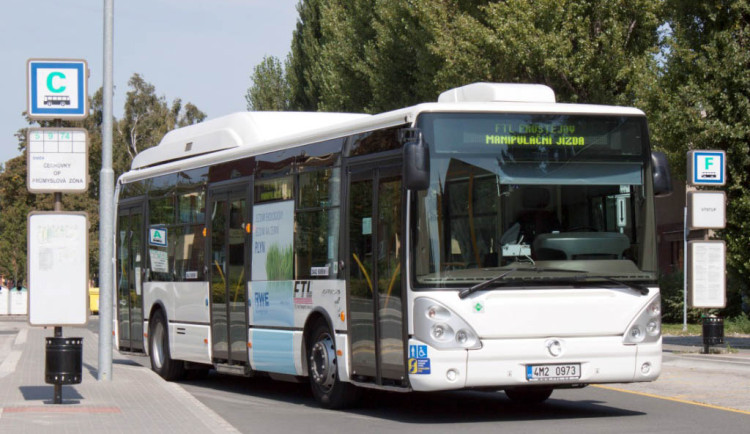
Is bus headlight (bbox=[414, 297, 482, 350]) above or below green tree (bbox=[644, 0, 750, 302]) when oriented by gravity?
below

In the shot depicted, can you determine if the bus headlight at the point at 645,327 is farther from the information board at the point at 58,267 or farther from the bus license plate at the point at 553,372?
the information board at the point at 58,267

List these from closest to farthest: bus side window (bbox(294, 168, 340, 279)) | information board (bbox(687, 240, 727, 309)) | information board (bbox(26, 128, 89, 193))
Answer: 1. bus side window (bbox(294, 168, 340, 279))
2. information board (bbox(26, 128, 89, 193))
3. information board (bbox(687, 240, 727, 309))

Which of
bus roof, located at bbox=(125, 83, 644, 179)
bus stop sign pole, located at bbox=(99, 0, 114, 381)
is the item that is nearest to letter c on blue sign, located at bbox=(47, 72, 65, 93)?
bus stop sign pole, located at bbox=(99, 0, 114, 381)

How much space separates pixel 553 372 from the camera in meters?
12.0

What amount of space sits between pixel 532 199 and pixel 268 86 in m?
49.8

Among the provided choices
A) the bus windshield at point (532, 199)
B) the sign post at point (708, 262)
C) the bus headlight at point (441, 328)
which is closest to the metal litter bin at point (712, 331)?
the sign post at point (708, 262)

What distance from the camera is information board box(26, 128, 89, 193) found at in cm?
1396

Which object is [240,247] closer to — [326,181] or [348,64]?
[326,181]

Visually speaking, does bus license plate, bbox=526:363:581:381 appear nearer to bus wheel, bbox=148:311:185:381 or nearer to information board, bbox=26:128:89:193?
information board, bbox=26:128:89:193

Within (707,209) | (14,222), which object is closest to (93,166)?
(14,222)

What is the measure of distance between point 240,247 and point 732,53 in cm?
1488

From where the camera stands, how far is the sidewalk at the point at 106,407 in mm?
11391

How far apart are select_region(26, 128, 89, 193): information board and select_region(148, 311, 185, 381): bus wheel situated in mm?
5236

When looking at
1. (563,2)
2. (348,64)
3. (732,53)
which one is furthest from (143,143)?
(732,53)
